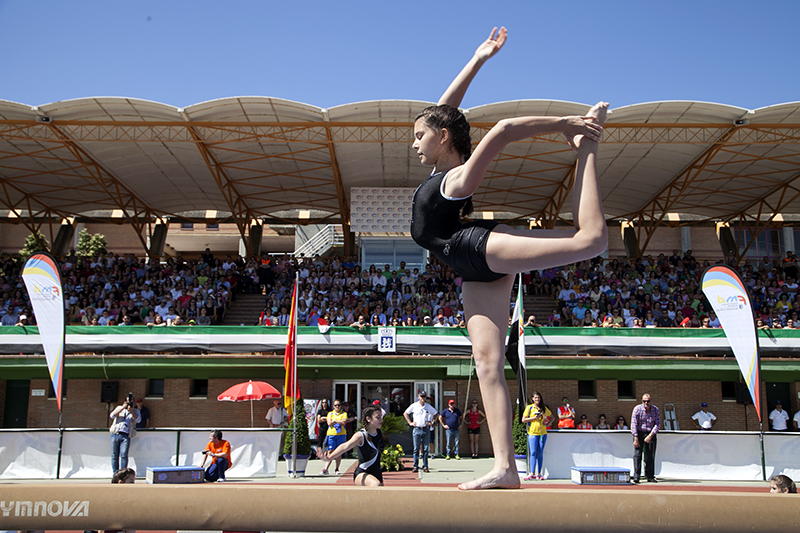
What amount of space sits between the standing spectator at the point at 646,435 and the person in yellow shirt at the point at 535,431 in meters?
1.72

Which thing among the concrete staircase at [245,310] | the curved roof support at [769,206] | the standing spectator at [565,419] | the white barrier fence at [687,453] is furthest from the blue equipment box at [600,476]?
the curved roof support at [769,206]

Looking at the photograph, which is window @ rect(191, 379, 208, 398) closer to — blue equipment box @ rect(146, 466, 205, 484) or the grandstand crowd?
the grandstand crowd

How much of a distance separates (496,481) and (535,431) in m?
10.3

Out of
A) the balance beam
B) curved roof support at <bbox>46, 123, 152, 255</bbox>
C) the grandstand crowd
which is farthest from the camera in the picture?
curved roof support at <bbox>46, 123, 152, 255</bbox>

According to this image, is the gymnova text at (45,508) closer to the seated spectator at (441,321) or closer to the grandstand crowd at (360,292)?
the grandstand crowd at (360,292)

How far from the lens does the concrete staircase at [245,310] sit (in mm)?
22078

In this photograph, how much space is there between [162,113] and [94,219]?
1386cm

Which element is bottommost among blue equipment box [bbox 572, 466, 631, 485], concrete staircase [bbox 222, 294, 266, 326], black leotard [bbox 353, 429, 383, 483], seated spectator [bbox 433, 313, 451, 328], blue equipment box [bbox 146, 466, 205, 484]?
blue equipment box [bbox 572, 466, 631, 485]

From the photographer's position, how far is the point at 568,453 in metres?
12.9

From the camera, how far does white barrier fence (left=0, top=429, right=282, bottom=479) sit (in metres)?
12.7

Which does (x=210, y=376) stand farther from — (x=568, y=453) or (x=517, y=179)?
(x=517, y=179)

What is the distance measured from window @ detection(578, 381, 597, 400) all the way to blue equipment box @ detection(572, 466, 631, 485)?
6.70 meters

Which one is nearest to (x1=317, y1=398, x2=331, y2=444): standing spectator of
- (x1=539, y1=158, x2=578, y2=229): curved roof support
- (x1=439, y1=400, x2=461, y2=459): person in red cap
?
(x1=439, y1=400, x2=461, y2=459): person in red cap

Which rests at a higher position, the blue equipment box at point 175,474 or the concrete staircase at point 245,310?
the concrete staircase at point 245,310
